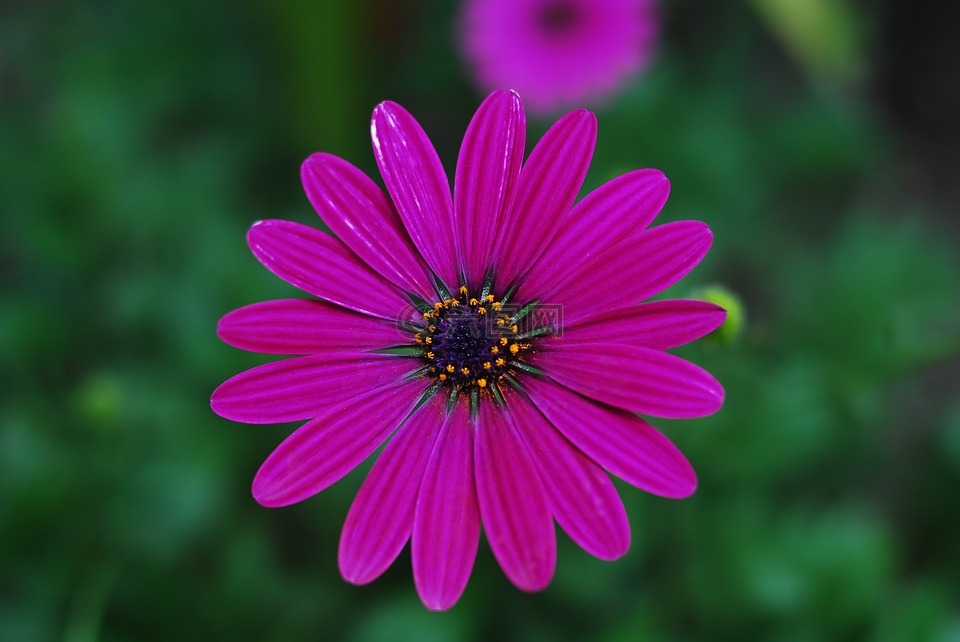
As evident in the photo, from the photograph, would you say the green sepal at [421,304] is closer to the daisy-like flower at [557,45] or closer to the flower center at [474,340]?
the flower center at [474,340]

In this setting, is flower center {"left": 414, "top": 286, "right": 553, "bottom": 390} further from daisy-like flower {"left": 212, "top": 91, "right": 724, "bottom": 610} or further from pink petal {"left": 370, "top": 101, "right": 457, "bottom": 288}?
pink petal {"left": 370, "top": 101, "right": 457, "bottom": 288}

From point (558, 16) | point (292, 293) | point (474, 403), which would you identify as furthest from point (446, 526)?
point (558, 16)

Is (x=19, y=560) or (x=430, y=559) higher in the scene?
(x=19, y=560)

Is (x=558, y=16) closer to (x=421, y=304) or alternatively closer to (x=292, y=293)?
(x=292, y=293)

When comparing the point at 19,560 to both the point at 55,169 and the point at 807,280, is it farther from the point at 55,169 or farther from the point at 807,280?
the point at 807,280

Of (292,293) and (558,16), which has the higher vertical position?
(558,16)

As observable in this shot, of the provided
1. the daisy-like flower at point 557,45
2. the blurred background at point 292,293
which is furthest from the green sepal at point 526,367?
the daisy-like flower at point 557,45

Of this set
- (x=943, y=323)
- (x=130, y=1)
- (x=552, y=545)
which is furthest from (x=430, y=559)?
(x=130, y=1)
